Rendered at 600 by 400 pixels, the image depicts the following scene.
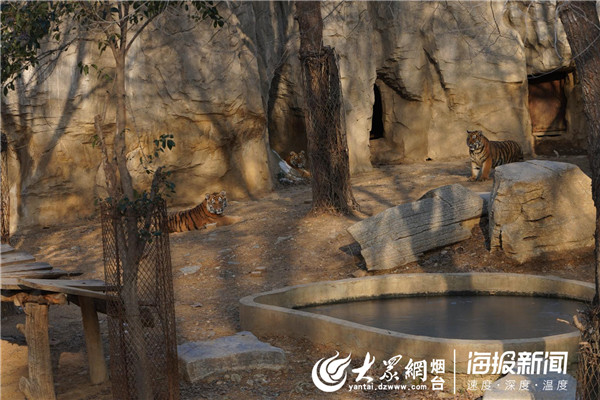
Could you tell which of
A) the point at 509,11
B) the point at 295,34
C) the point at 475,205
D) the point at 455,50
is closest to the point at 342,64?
the point at 295,34

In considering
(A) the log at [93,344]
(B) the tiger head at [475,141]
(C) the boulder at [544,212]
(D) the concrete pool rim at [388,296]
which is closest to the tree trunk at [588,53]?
(D) the concrete pool rim at [388,296]

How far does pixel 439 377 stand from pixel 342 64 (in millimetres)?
10842

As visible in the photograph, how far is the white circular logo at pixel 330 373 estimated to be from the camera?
16.7ft

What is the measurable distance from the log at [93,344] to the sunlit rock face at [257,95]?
6.24 metres

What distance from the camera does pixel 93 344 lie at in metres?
5.61

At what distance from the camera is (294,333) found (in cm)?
594

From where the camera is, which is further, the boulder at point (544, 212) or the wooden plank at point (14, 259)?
the boulder at point (544, 212)

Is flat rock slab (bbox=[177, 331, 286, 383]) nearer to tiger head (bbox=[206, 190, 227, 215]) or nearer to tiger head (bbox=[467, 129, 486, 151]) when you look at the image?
tiger head (bbox=[206, 190, 227, 215])

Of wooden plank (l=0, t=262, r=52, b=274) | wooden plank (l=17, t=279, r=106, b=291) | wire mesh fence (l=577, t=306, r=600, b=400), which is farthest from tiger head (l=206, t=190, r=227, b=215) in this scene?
wire mesh fence (l=577, t=306, r=600, b=400)

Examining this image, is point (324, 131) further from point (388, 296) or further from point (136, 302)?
point (136, 302)

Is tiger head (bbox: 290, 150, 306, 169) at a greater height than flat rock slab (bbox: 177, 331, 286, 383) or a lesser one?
greater

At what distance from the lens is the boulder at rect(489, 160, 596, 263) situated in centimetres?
747

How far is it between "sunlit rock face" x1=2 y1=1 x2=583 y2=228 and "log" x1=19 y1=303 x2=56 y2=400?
659cm

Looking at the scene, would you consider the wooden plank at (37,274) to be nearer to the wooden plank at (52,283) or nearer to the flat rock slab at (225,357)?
the wooden plank at (52,283)
